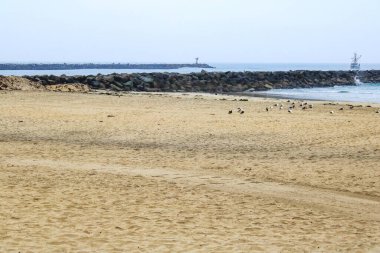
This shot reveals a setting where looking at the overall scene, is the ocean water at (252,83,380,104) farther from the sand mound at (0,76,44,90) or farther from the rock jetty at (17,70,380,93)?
the sand mound at (0,76,44,90)

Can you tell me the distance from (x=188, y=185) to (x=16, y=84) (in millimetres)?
26732

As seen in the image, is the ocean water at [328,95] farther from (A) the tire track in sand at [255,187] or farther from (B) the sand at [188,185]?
(A) the tire track in sand at [255,187]

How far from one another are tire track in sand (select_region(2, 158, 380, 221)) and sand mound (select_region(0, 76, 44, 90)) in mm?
22915

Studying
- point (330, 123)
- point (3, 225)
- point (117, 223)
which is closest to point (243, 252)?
point (117, 223)

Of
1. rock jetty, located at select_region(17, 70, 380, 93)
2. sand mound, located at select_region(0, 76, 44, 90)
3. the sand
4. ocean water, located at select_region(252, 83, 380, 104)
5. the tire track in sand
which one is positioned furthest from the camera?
rock jetty, located at select_region(17, 70, 380, 93)

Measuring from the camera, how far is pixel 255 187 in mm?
9953

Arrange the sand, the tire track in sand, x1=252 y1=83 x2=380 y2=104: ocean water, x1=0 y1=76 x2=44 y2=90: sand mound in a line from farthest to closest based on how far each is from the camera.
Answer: x1=252 y1=83 x2=380 y2=104: ocean water
x1=0 y1=76 x2=44 y2=90: sand mound
the tire track in sand
the sand

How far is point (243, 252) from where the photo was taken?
→ 6.29 metres

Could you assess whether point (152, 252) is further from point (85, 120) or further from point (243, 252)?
point (85, 120)

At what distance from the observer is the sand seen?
6832 mm

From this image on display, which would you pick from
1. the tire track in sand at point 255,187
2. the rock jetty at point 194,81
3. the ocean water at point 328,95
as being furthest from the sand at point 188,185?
the rock jetty at point 194,81

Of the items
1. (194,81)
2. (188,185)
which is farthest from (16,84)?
(188,185)

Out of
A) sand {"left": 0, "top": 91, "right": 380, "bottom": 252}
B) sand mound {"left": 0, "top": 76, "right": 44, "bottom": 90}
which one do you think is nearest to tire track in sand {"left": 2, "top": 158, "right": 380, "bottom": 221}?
sand {"left": 0, "top": 91, "right": 380, "bottom": 252}

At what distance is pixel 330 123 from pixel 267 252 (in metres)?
13.8
